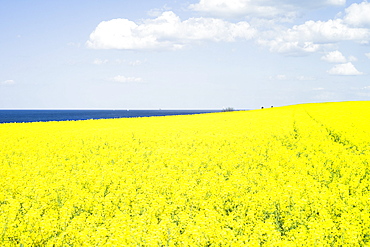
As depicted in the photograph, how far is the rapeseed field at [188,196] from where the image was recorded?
384 inches

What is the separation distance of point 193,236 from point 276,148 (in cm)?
1452

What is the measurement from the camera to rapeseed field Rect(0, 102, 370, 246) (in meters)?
9.75

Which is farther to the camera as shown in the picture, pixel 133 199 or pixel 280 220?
pixel 133 199

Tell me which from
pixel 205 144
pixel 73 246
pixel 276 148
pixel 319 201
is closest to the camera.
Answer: pixel 73 246

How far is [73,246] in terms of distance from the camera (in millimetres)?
9375

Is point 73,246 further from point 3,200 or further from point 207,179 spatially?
point 207,179

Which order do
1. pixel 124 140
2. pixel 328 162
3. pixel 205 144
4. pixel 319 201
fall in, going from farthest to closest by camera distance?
pixel 124 140
pixel 205 144
pixel 328 162
pixel 319 201

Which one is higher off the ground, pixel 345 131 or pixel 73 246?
pixel 345 131

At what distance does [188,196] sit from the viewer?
1296 cm

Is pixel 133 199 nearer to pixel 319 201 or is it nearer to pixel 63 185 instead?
pixel 63 185

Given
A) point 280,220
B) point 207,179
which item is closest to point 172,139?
point 207,179

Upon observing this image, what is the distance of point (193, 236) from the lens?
31.5 ft

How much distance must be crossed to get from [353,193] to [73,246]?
1049 centimetres

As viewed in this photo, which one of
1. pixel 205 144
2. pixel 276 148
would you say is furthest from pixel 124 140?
pixel 276 148
